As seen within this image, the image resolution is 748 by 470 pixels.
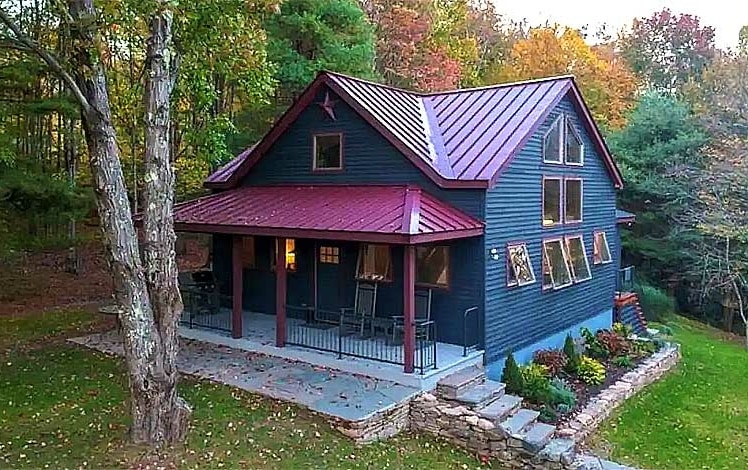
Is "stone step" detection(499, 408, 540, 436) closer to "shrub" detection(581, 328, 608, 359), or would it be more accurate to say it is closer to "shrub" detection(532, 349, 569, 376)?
"shrub" detection(532, 349, 569, 376)

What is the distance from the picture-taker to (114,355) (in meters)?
10.7

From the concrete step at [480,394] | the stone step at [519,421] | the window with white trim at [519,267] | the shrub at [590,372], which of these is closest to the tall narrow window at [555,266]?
the window with white trim at [519,267]

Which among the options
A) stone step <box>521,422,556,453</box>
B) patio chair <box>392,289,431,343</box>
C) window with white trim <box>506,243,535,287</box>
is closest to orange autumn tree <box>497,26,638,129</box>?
window with white trim <box>506,243,535,287</box>

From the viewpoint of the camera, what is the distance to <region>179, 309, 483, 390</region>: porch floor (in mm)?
9039

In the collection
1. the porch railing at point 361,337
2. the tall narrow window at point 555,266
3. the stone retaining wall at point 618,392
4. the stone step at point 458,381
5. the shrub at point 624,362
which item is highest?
the tall narrow window at point 555,266

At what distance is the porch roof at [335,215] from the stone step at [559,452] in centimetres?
322

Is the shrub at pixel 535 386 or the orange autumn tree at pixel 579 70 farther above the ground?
the orange autumn tree at pixel 579 70

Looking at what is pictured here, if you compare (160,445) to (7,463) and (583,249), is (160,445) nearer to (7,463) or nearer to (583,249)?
(7,463)

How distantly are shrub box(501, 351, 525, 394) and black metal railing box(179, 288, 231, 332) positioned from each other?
16.9 feet

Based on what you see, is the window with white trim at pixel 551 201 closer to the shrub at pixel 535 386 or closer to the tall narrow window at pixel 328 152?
the shrub at pixel 535 386

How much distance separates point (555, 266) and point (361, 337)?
4411 mm

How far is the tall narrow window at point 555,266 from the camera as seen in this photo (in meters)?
12.3

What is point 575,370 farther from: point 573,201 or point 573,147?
point 573,147

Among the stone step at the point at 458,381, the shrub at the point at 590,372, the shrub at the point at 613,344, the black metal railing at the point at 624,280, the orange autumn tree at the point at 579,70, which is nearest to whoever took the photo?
the stone step at the point at 458,381
